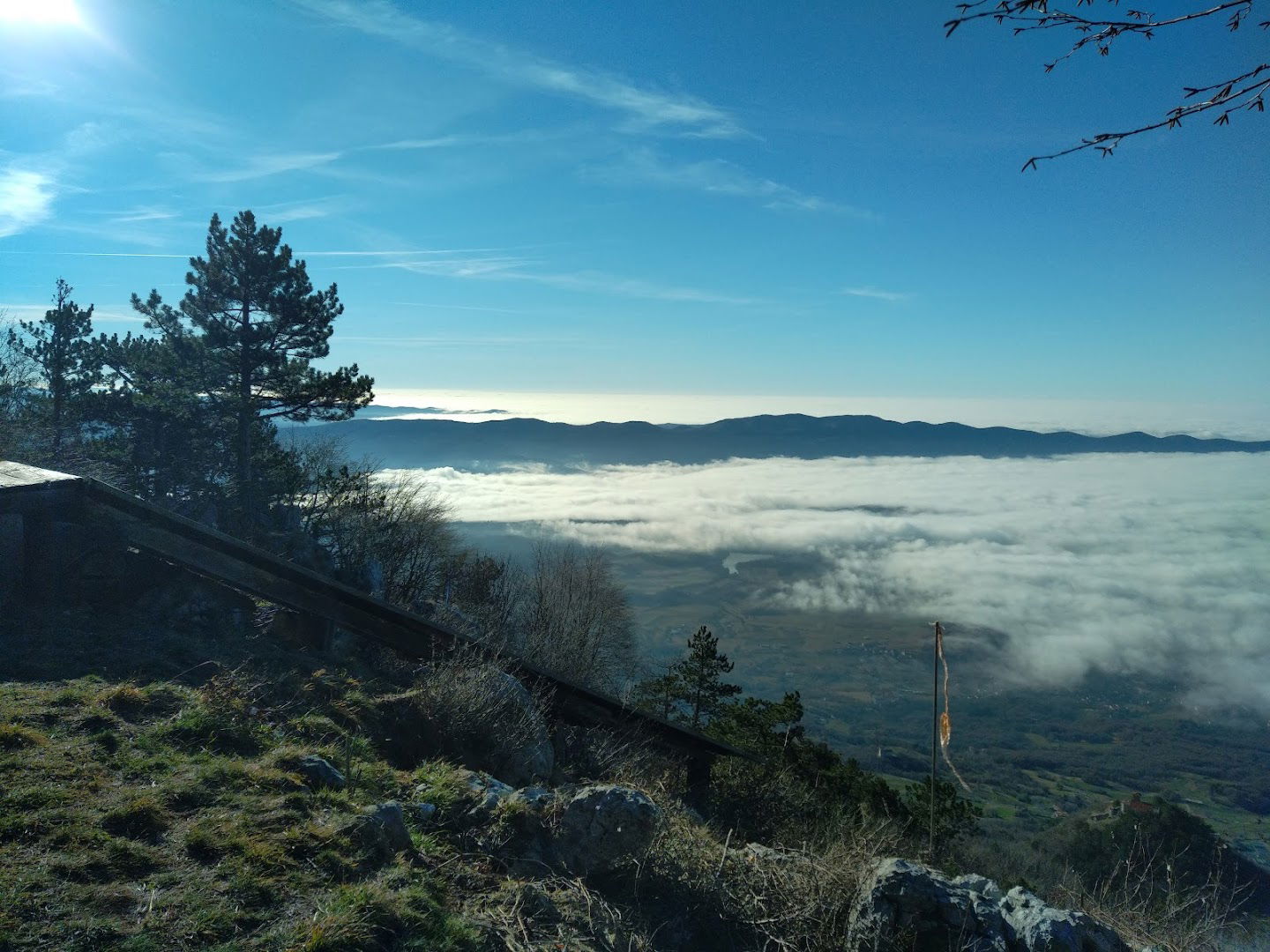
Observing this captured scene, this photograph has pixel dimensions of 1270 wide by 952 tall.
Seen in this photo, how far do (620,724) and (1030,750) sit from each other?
101 meters

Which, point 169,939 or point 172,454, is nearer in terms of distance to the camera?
point 169,939

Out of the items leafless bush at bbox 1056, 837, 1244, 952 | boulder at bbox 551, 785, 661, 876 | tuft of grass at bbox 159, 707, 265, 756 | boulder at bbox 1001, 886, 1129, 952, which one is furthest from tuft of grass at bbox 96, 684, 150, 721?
leafless bush at bbox 1056, 837, 1244, 952

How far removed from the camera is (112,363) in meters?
28.1

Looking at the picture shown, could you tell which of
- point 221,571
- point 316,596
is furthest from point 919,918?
point 221,571

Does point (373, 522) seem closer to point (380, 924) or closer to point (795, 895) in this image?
point (795, 895)

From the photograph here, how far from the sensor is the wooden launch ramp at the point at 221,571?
29.3 ft

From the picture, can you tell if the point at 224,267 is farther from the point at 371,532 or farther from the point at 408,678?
the point at 408,678

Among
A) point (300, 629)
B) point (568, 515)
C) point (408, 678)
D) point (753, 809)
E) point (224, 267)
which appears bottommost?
point (568, 515)

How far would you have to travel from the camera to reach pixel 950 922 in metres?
5.20

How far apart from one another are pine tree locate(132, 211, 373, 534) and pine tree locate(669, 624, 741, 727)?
15580 millimetres

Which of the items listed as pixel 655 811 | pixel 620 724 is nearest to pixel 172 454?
pixel 620 724

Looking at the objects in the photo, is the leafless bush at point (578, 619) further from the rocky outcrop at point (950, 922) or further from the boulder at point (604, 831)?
the rocky outcrop at point (950, 922)

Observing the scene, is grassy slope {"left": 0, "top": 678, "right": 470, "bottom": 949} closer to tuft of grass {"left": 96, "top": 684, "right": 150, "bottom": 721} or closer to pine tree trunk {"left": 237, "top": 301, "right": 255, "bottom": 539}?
tuft of grass {"left": 96, "top": 684, "right": 150, "bottom": 721}

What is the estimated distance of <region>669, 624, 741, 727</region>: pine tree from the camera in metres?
27.0
